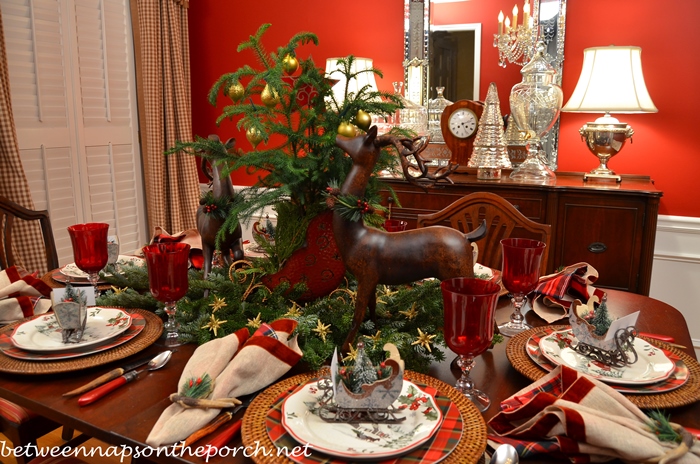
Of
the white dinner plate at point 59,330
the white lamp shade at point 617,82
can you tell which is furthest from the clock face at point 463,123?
the white dinner plate at point 59,330

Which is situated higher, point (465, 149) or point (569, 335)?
point (465, 149)

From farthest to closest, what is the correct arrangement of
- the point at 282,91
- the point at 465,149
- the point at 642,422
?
the point at 465,149, the point at 282,91, the point at 642,422

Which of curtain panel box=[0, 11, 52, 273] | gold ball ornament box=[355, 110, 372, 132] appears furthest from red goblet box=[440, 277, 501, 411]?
curtain panel box=[0, 11, 52, 273]

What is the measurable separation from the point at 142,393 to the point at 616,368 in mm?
837

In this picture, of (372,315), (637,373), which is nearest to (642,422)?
(637,373)

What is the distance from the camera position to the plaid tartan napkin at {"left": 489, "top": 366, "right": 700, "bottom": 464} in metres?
0.75

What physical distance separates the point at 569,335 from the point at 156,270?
86 cm

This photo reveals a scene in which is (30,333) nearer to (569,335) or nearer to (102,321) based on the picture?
(102,321)

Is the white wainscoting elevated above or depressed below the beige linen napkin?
below

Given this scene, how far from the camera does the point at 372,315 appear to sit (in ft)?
4.00

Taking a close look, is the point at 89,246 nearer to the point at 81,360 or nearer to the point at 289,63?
the point at 81,360

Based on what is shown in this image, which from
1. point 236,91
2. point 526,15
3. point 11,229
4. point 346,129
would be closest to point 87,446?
point 11,229

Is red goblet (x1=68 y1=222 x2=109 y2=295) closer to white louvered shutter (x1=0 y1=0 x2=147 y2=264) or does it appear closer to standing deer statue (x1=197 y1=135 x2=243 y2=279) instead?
standing deer statue (x1=197 y1=135 x2=243 y2=279)

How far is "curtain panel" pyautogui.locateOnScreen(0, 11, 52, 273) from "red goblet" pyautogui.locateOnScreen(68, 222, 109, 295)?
5.61 ft
